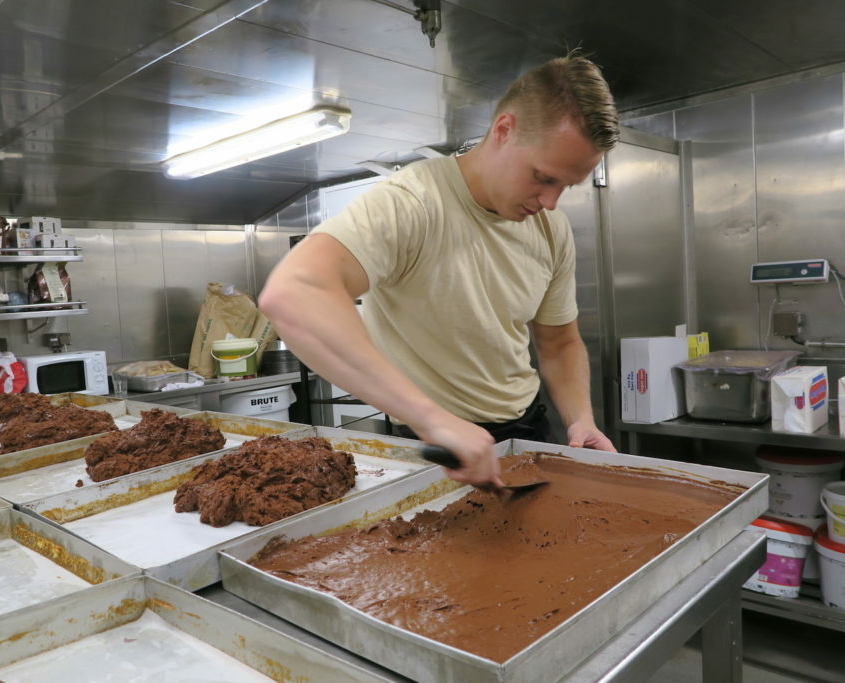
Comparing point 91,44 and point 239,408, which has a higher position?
point 91,44

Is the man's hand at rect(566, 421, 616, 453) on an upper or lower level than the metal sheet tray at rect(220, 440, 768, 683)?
upper

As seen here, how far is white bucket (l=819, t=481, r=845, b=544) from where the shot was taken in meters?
2.42

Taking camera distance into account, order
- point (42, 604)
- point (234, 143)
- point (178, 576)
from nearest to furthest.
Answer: point (42, 604) → point (178, 576) → point (234, 143)

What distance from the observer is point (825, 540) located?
8.24ft

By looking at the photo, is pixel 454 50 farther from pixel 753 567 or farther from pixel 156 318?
pixel 156 318

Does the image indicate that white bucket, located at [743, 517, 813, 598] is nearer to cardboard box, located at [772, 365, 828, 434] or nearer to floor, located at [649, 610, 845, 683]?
floor, located at [649, 610, 845, 683]

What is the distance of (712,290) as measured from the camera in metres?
3.46

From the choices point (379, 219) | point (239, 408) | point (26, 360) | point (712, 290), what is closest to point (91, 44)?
point (379, 219)

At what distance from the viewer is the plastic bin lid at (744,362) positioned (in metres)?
2.72

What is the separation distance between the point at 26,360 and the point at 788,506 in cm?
402

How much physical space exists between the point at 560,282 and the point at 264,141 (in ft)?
7.37

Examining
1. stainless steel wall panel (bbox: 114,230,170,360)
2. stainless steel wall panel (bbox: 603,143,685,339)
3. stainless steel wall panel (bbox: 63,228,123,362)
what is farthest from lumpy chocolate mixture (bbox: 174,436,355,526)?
stainless steel wall panel (bbox: 114,230,170,360)

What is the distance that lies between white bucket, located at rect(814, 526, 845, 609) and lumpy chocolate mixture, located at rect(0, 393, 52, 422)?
118 inches

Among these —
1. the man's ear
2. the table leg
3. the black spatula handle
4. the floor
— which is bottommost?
the floor
